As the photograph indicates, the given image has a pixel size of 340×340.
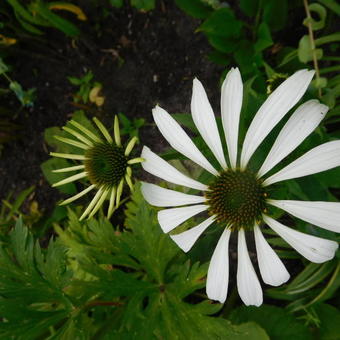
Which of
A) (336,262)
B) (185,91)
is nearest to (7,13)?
(185,91)

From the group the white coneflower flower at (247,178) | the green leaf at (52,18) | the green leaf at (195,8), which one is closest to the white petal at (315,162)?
the white coneflower flower at (247,178)

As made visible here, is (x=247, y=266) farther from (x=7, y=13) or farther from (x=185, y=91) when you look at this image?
(x=7, y=13)

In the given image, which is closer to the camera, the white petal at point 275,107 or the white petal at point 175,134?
the white petal at point 275,107

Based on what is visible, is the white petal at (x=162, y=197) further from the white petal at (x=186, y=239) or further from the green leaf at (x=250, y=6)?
the green leaf at (x=250, y=6)

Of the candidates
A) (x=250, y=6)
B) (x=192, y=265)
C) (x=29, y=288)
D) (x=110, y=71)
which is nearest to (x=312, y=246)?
(x=192, y=265)

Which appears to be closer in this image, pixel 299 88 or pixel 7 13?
pixel 299 88

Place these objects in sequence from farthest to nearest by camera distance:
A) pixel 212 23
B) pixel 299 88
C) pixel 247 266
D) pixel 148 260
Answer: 1. pixel 212 23
2. pixel 148 260
3. pixel 247 266
4. pixel 299 88
